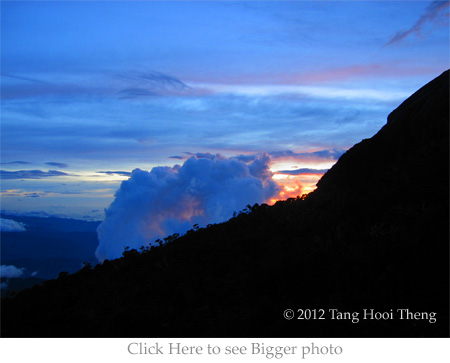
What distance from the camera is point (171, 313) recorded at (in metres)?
8.71

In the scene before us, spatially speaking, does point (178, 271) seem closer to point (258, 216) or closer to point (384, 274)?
point (258, 216)

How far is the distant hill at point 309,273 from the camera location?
7.47m

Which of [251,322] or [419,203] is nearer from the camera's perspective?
[251,322]

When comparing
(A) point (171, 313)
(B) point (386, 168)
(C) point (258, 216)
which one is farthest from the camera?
(C) point (258, 216)

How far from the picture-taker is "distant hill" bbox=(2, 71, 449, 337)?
7.47 m

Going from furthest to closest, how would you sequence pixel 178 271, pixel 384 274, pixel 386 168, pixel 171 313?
pixel 386 168 < pixel 178 271 < pixel 171 313 < pixel 384 274

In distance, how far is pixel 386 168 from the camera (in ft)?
45.1

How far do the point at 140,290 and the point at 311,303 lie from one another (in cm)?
503

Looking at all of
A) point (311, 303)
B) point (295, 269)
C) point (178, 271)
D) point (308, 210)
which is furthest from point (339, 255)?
point (178, 271)

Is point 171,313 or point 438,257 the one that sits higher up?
point 438,257

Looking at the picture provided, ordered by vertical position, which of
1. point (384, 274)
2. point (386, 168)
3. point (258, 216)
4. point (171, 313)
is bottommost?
point (171, 313)

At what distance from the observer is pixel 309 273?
8.80 meters

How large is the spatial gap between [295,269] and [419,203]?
448 cm

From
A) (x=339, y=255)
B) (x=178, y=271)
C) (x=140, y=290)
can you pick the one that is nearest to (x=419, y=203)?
(x=339, y=255)
